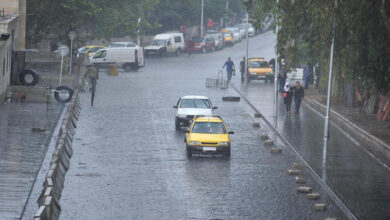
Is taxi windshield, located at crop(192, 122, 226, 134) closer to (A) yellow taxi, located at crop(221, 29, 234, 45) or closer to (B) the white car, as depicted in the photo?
(B) the white car

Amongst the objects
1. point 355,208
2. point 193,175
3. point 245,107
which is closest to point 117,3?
point 245,107

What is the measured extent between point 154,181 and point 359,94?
19189mm

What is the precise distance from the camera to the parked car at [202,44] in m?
76.1

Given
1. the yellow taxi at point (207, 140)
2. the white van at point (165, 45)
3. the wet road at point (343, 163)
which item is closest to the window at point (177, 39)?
the white van at point (165, 45)

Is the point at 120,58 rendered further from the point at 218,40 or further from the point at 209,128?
the point at 209,128

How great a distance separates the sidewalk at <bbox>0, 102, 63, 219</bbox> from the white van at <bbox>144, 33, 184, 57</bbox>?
33391mm

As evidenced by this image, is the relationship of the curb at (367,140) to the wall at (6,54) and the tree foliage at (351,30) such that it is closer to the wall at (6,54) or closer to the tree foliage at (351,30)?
the tree foliage at (351,30)

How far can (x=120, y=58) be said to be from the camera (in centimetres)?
5578

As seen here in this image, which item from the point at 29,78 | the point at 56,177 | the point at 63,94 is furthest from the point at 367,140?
the point at 29,78

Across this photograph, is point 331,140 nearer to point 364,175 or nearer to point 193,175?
point 364,175

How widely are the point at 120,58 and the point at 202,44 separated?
2185cm

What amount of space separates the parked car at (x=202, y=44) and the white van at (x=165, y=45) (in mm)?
2199

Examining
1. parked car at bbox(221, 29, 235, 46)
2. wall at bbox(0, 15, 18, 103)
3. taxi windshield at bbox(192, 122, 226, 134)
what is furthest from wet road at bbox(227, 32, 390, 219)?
parked car at bbox(221, 29, 235, 46)

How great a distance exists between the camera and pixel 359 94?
37531 mm
